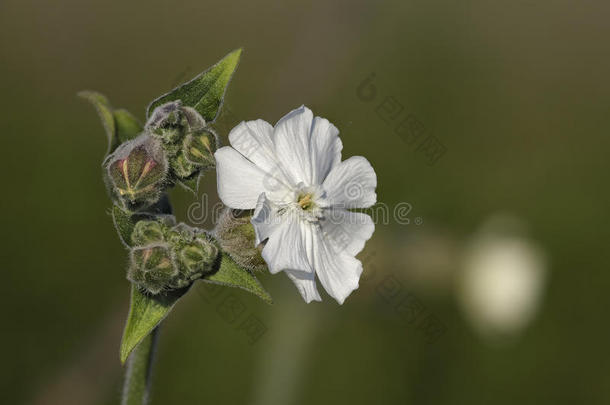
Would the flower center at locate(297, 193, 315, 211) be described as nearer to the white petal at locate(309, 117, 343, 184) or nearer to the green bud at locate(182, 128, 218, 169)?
the white petal at locate(309, 117, 343, 184)

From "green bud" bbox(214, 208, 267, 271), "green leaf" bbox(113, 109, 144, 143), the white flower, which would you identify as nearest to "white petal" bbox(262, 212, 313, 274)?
the white flower

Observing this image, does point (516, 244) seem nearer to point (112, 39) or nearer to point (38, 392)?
point (38, 392)

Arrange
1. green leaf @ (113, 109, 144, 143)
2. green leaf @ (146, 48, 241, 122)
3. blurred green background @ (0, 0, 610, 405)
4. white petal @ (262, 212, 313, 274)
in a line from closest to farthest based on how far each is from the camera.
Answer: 1. white petal @ (262, 212, 313, 274)
2. green leaf @ (146, 48, 241, 122)
3. green leaf @ (113, 109, 144, 143)
4. blurred green background @ (0, 0, 610, 405)

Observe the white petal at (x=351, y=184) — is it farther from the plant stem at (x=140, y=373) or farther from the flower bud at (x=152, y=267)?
the plant stem at (x=140, y=373)

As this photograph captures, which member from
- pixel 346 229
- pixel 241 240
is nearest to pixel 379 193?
pixel 346 229

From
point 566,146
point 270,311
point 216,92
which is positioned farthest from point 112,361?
point 566,146

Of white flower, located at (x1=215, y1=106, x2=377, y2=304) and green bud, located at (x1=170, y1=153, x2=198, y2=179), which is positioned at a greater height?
white flower, located at (x1=215, y1=106, x2=377, y2=304)
